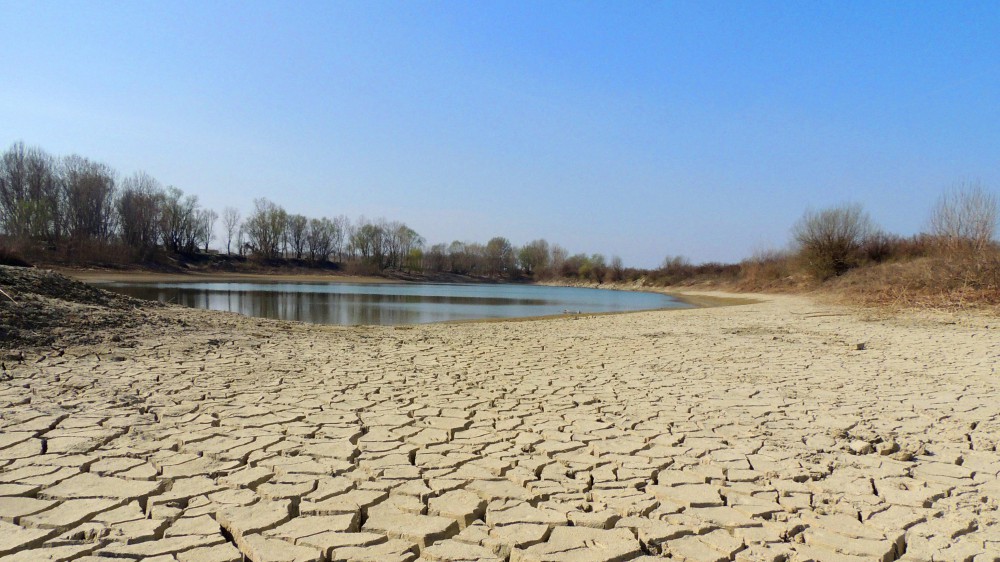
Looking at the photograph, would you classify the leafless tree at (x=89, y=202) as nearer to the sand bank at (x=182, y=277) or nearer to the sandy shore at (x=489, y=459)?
the sand bank at (x=182, y=277)

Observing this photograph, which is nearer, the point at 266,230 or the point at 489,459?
the point at 489,459

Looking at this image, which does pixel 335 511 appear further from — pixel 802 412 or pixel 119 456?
pixel 802 412

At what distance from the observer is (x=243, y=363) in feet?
19.4

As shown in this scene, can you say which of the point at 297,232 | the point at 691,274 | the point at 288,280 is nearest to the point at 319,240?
the point at 297,232

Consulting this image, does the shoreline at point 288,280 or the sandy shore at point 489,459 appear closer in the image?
the sandy shore at point 489,459

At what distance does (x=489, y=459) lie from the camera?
307 cm

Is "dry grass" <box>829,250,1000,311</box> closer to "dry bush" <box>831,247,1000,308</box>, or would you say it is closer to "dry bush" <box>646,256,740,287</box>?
"dry bush" <box>831,247,1000,308</box>

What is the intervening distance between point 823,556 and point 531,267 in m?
75.6

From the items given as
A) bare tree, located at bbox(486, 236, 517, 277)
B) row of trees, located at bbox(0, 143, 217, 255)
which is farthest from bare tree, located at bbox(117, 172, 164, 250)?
bare tree, located at bbox(486, 236, 517, 277)

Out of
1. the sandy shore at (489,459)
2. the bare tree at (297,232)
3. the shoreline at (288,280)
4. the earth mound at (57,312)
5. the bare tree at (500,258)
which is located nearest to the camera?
the sandy shore at (489,459)

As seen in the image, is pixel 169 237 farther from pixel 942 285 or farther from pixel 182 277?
pixel 942 285

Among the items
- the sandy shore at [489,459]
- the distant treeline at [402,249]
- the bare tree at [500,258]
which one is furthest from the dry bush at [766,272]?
the bare tree at [500,258]

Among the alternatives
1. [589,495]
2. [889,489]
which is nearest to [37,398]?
[589,495]

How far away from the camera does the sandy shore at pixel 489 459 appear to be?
2146mm
